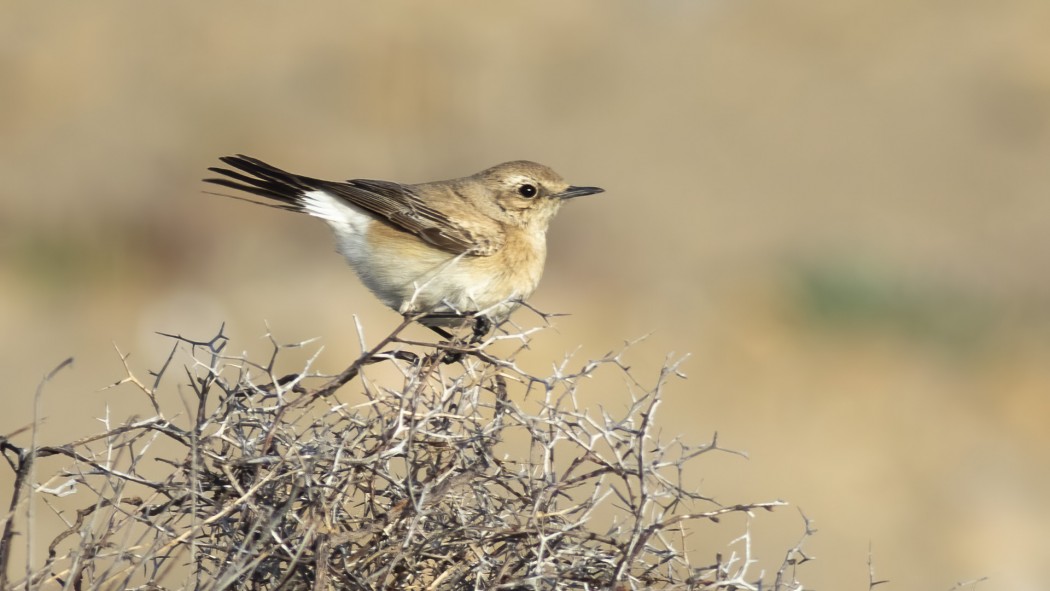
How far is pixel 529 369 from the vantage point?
43.7 ft

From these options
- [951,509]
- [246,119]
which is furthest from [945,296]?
[246,119]

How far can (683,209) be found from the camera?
19.6 meters

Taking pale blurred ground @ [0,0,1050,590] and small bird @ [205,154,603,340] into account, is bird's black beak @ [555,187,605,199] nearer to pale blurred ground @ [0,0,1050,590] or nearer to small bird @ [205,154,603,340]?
small bird @ [205,154,603,340]

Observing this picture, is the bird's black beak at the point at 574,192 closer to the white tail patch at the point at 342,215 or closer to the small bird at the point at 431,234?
the small bird at the point at 431,234

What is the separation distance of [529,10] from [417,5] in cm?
212

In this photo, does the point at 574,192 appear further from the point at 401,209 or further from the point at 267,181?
the point at 267,181

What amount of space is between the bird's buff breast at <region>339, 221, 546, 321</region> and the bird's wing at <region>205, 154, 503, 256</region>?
0.15 ft

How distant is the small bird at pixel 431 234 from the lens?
6.04 meters

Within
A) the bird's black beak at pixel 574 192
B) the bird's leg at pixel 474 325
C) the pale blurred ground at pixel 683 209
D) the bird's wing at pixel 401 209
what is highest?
the pale blurred ground at pixel 683 209

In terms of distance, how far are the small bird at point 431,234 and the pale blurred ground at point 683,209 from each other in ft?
19.2

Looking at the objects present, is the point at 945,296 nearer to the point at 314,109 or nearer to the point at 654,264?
the point at 654,264

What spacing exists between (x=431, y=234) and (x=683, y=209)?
13.5 m

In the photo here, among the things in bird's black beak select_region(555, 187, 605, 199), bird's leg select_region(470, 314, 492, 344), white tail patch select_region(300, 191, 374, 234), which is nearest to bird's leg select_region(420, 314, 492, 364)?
bird's leg select_region(470, 314, 492, 344)

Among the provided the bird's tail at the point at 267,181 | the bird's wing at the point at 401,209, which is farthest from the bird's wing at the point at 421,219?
the bird's tail at the point at 267,181
